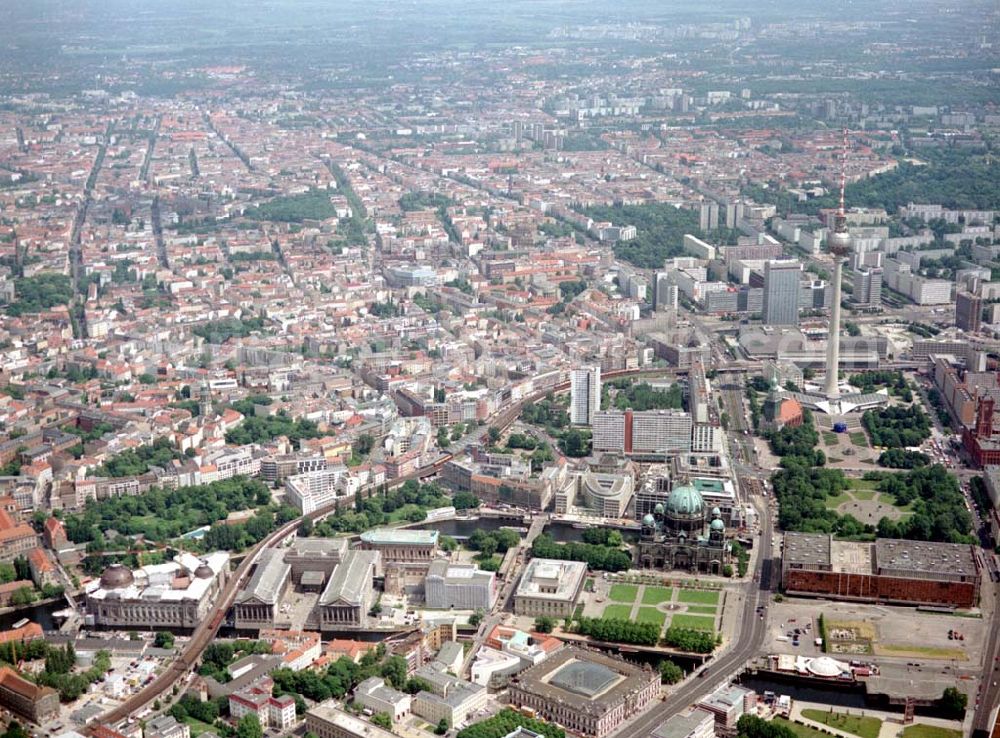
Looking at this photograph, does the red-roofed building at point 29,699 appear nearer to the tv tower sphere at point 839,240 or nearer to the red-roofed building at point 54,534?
the red-roofed building at point 54,534

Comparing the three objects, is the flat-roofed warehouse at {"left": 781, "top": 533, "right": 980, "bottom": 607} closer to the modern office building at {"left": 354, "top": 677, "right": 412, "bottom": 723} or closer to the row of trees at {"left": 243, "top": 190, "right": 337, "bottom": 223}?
the modern office building at {"left": 354, "top": 677, "right": 412, "bottom": 723}

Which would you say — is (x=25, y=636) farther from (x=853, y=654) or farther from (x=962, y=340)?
(x=962, y=340)

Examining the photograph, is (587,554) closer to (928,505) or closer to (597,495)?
(597,495)

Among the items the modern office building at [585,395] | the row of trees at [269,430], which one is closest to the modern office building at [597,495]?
the modern office building at [585,395]

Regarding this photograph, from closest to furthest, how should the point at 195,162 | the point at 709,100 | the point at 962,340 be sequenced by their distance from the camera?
the point at 962,340
the point at 195,162
the point at 709,100

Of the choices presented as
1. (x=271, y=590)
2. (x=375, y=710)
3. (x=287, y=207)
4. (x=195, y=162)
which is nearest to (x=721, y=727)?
(x=375, y=710)

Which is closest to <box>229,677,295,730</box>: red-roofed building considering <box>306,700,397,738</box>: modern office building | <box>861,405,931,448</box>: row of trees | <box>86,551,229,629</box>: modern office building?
<box>306,700,397,738</box>: modern office building
